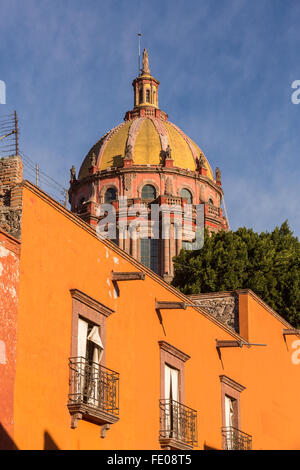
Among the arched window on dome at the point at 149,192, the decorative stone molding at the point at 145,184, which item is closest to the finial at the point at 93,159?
the decorative stone molding at the point at 145,184

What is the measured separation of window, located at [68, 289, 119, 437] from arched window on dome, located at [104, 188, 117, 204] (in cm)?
4364

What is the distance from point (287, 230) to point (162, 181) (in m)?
20.4

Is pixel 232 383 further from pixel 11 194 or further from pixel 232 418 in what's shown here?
pixel 11 194

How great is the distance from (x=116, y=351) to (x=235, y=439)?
5.35 metres

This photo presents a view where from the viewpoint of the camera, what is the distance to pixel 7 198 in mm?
14273

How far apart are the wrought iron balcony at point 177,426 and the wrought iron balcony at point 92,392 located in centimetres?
186

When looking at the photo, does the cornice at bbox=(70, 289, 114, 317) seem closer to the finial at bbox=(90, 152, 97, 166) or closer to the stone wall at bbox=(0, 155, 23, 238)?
the stone wall at bbox=(0, 155, 23, 238)

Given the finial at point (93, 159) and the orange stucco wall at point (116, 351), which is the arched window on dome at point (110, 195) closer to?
the finial at point (93, 159)

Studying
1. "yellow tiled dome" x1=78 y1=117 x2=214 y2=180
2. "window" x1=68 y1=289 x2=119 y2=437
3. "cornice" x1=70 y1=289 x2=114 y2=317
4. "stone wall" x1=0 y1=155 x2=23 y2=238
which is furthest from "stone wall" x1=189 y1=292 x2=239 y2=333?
"yellow tiled dome" x1=78 y1=117 x2=214 y2=180

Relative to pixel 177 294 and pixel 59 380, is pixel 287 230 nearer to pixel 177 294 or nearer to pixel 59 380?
pixel 177 294

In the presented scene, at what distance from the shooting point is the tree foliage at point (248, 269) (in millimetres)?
34500

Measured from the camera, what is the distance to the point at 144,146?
6119 centimetres

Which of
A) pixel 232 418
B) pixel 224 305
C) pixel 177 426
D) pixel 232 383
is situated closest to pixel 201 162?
pixel 224 305

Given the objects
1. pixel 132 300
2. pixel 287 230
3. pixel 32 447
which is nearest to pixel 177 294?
pixel 132 300
